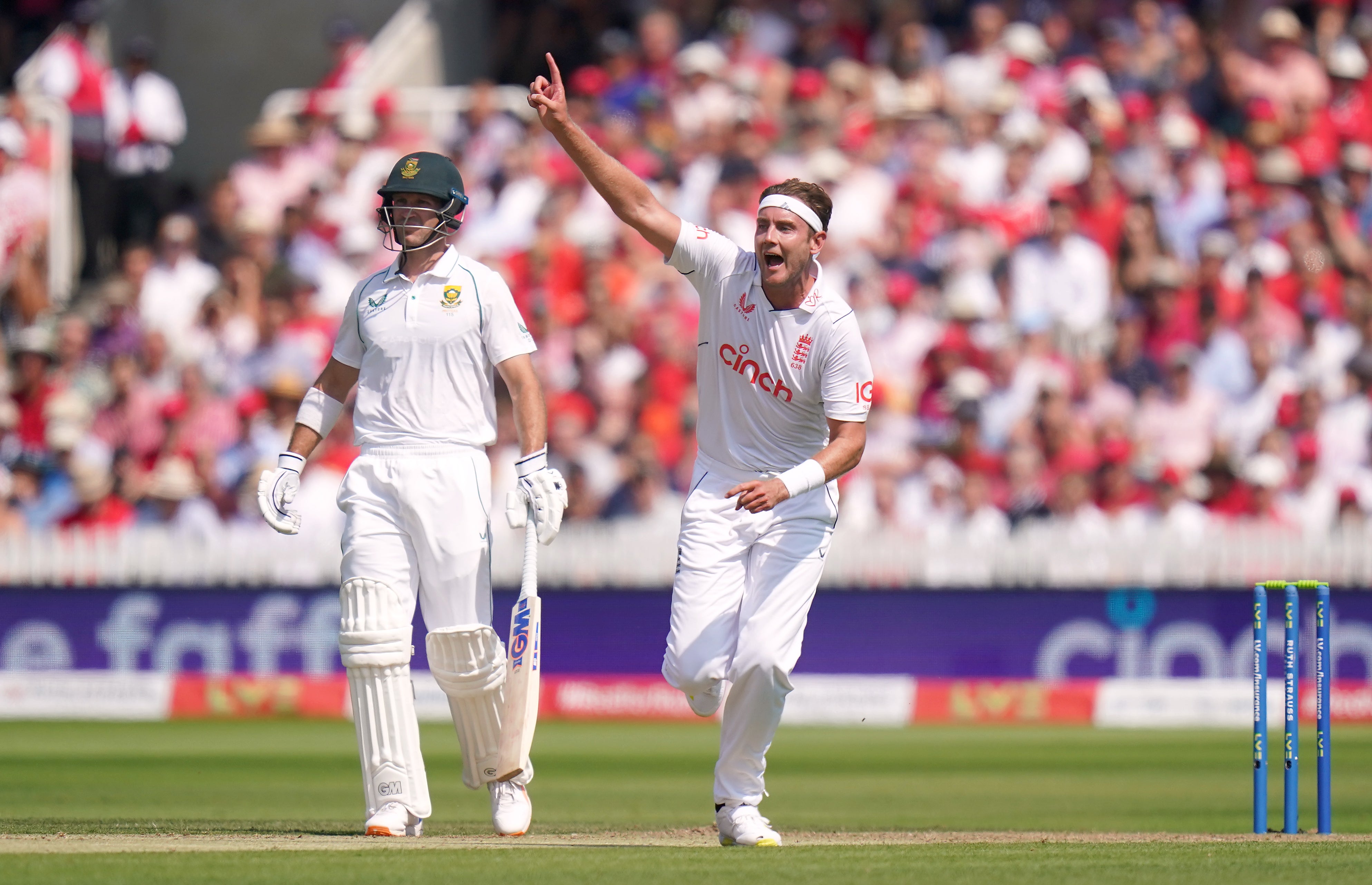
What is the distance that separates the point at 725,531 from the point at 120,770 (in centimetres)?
470

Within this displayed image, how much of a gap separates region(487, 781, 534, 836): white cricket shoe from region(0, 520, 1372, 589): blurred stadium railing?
20.6ft

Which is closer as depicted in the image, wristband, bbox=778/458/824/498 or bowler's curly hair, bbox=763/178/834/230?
wristband, bbox=778/458/824/498

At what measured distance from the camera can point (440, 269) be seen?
700 centimetres

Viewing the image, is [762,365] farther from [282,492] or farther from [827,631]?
[827,631]

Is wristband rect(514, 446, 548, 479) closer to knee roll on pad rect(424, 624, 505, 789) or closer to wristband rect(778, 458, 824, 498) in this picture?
knee roll on pad rect(424, 624, 505, 789)

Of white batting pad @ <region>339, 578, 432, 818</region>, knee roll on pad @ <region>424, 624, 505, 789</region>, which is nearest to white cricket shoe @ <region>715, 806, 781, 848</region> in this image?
knee roll on pad @ <region>424, 624, 505, 789</region>

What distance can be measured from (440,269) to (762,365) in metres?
1.15

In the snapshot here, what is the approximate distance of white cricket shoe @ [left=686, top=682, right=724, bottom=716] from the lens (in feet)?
22.2

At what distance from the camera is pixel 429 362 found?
6.90 m

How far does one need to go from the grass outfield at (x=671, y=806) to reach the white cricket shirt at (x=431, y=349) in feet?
4.50

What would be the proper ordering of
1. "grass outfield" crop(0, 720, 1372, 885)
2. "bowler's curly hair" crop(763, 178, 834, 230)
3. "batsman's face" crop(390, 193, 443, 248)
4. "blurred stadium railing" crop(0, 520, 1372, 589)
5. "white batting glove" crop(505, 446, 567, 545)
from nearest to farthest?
1. "grass outfield" crop(0, 720, 1372, 885)
2. "bowler's curly hair" crop(763, 178, 834, 230)
3. "white batting glove" crop(505, 446, 567, 545)
4. "batsman's face" crop(390, 193, 443, 248)
5. "blurred stadium railing" crop(0, 520, 1372, 589)

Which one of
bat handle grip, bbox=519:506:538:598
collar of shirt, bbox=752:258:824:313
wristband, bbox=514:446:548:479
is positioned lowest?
bat handle grip, bbox=519:506:538:598

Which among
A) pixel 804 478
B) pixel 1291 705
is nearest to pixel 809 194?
pixel 804 478

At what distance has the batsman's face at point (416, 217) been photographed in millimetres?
6969
